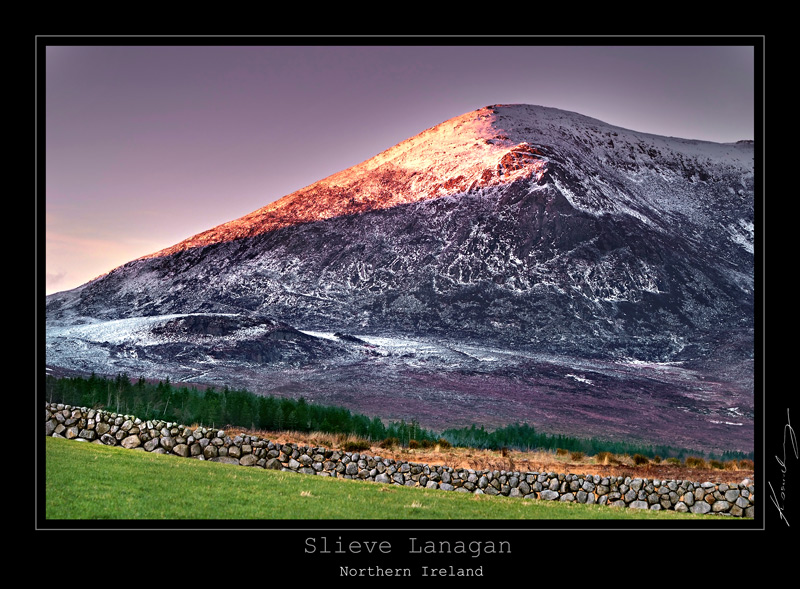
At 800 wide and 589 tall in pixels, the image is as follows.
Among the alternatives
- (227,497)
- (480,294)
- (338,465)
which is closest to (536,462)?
(338,465)

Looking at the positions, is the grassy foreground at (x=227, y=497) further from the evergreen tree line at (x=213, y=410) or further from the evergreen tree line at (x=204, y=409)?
the evergreen tree line at (x=204, y=409)

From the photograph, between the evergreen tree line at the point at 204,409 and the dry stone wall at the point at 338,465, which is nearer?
the dry stone wall at the point at 338,465

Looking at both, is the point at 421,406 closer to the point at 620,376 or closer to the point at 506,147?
the point at 620,376

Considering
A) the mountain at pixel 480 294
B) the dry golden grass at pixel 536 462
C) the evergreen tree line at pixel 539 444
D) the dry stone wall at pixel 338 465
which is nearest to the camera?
the dry stone wall at pixel 338 465

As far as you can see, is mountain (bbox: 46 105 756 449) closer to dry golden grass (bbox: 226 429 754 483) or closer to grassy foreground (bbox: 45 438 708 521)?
dry golden grass (bbox: 226 429 754 483)

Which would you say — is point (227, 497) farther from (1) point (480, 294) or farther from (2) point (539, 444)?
(1) point (480, 294)
